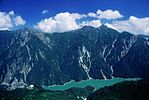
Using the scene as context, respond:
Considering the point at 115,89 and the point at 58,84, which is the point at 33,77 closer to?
the point at 58,84

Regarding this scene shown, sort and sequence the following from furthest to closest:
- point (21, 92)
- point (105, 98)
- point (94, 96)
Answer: point (21, 92) → point (94, 96) → point (105, 98)

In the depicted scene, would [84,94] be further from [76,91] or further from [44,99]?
[44,99]

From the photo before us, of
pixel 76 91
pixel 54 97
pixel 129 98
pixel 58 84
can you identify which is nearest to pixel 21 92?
pixel 54 97

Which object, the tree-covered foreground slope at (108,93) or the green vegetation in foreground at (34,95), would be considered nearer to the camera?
the tree-covered foreground slope at (108,93)

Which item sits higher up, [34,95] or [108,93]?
[34,95]

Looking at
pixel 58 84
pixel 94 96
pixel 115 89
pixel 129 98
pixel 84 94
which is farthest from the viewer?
pixel 58 84

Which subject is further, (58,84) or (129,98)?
(58,84)

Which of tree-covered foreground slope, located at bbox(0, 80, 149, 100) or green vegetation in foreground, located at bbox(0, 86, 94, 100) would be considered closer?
tree-covered foreground slope, located at bbox(0, 80, 149, 100)

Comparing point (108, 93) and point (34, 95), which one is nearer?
point (108, 93)

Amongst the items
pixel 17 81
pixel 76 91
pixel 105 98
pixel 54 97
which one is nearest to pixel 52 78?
pixel 17 81
